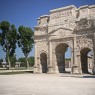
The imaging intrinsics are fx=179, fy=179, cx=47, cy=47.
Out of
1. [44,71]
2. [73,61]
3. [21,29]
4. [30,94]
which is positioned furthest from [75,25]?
[30,94]

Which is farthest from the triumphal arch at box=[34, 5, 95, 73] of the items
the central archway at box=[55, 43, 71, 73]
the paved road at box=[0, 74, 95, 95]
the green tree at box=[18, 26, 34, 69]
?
the paved road at box=[0, 74, 95, 95]

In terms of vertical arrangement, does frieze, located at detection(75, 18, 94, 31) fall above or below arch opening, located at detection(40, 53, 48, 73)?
above

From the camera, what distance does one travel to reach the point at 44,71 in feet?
85.1

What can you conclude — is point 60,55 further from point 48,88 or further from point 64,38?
point 48,88

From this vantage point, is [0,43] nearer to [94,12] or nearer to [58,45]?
[58,45]

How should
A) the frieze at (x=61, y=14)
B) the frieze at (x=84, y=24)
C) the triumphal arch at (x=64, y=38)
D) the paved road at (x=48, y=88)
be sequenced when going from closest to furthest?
the paved road at (x=48, y=88) < the frieze at (x=84, y=24) < the triumphal arch at (x=64, y=38) < the frieze at (x=61, y=14)

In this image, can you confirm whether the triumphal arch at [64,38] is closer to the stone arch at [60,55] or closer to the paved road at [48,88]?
the stone arch at [60,55]

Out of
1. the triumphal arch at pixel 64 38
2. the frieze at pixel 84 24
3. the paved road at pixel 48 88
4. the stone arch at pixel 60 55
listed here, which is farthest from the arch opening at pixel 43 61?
the paved road at pixel 48 88

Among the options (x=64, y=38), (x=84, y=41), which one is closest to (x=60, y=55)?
(x=64, y=38)

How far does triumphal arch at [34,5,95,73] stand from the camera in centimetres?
2169

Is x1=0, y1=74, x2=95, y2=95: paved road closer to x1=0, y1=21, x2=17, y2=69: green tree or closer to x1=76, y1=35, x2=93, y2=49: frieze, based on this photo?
x1=76, y1=35, x2=93, y2=49: frieze

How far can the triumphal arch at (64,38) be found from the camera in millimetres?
21688

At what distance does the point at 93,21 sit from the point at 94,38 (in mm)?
2026

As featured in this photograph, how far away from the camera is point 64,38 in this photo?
912 inches
